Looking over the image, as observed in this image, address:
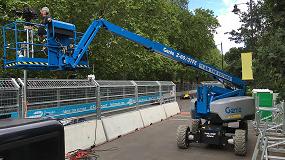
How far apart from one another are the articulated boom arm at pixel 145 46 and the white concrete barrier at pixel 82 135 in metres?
2.25

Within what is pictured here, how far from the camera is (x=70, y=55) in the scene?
10.2 meters

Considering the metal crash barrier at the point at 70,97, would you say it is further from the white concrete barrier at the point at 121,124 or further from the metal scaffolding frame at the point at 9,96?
the white concrete barrier at the point at 121,124

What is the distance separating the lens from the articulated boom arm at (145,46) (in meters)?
10.6

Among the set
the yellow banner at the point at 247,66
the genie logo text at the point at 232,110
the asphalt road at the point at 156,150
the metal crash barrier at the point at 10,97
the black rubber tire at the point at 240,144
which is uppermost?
the yellow banner at the point at 247,66

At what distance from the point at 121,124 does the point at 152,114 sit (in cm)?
451

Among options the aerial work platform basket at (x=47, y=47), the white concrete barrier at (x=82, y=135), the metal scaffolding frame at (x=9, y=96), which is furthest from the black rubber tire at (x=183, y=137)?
the metal scaffolding frame at (x=9, y=96)

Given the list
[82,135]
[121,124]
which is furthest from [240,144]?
[121,124]

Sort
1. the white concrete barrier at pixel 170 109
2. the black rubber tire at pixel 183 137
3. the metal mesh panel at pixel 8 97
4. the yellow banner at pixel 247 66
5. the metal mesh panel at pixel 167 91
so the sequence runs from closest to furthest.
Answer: the metal mesh panel at pixel 8 97
the yellow banner at pixel 247 66
the black rubber tire at pixel 183 137
the white concrete barrier at pixel 170 109
the metal mesh panel at pixel 167 91

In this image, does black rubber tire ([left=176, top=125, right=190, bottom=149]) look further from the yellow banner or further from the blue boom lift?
the yellow banner

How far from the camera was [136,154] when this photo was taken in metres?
11.2

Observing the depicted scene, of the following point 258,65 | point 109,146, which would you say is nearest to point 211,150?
point 109,146

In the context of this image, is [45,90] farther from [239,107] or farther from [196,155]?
[239,107]

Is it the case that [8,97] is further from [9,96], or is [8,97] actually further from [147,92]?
[147,92]

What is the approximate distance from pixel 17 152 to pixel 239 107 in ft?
31.4
